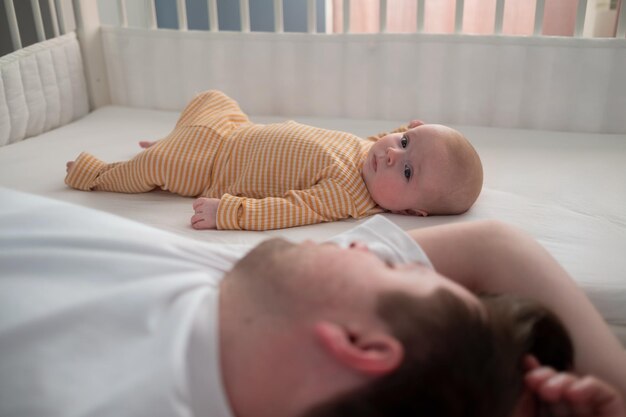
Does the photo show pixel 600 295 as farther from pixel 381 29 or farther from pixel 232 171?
pixel 381 29

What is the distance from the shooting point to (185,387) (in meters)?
0.50

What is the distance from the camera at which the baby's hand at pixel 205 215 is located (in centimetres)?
118

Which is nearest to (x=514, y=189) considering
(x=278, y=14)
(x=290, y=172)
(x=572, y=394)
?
(x=290, y=172)

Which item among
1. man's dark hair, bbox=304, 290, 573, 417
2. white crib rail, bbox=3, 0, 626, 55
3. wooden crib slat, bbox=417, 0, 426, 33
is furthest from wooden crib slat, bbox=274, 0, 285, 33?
man's dark hair, bbox=304, 290, 573, 417

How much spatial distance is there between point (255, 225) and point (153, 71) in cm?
114

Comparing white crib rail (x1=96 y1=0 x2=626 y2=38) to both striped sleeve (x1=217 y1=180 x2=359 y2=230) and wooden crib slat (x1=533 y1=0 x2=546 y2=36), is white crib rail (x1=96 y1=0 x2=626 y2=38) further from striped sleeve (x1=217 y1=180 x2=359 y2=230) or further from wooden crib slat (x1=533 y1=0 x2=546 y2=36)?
striped sleeve (x1=217 y1=180 x2=359 y2=230)

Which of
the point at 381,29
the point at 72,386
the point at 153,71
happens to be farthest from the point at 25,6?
the point at 72,386

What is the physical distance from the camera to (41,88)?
6.07ft

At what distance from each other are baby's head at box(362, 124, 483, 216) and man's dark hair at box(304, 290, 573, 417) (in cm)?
66

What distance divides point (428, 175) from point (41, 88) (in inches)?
50.9

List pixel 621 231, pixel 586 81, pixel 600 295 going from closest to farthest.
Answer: pixel 600 295
pixel 621 231
pixel 586 81

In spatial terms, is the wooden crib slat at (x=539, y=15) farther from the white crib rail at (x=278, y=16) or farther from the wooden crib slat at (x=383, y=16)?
the wooden crib slat at (x=383, y=16)

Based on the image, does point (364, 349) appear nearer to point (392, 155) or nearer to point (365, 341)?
point (365, 341)

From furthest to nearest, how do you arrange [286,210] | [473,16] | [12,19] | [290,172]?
[473,16] < [12,19] < [290,172] < [286,210]
